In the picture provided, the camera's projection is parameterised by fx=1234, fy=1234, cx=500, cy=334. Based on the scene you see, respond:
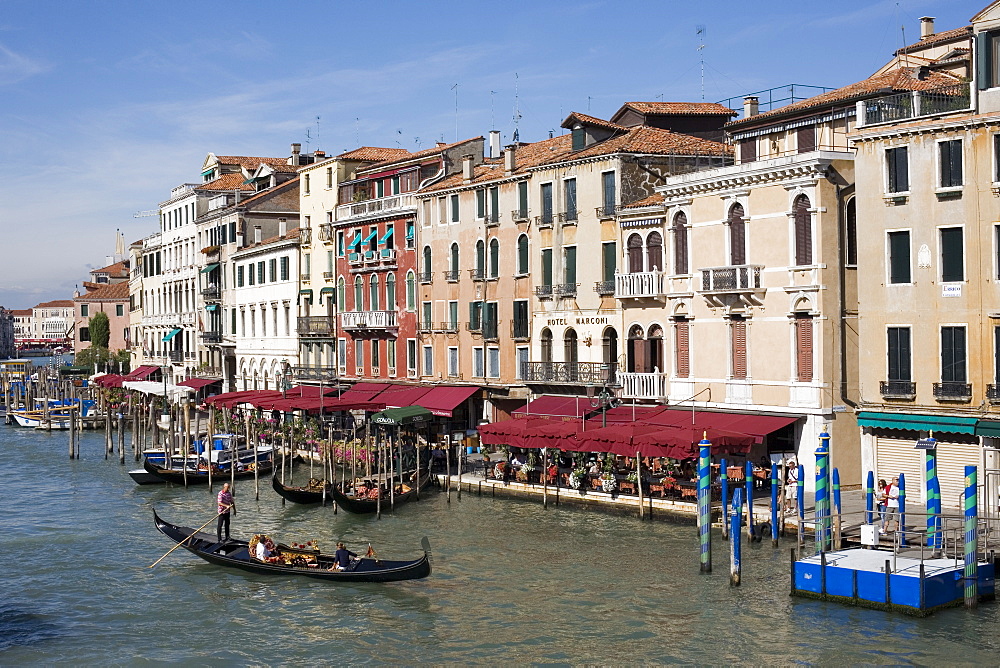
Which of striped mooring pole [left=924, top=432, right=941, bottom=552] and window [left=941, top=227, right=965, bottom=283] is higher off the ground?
window [left=941, top=227, right=965, bottom=283]

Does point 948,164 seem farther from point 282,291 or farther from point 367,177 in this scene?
point 282,291

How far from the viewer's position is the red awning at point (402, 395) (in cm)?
4306

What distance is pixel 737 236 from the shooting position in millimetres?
31844

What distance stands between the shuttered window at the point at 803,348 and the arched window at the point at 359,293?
74.8 feet

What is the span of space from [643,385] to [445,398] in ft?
29.8

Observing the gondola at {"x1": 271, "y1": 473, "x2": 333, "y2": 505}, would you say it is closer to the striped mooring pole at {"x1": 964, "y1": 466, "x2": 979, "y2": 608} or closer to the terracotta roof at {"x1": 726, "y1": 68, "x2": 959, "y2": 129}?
the terracotta roof at {"x1": 726, "y1": 68, "x2": 959, "y2": 129}

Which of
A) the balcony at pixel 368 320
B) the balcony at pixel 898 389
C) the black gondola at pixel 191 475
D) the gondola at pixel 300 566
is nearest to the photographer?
the gondola at pixel 300 566

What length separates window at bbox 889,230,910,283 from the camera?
27.6 meters

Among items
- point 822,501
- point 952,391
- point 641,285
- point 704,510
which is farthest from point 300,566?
point 952,391

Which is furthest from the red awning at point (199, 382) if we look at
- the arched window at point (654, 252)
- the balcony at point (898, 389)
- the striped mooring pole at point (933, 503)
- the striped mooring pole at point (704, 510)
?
the striped mooring pole at point (933, 503)

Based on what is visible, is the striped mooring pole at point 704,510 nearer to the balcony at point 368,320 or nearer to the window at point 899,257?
the window at point 899,257

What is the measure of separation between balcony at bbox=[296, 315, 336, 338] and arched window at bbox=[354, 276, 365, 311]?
2307 mm

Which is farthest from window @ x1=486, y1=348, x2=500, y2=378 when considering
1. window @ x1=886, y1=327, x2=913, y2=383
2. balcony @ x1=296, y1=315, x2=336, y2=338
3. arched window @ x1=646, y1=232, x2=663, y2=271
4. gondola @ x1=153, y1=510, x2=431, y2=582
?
window @ x1=886, y1=327, x2=913, y2=383

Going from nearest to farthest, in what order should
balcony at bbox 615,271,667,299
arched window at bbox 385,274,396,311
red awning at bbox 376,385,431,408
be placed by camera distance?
balcony at bbox 615,271,667,299 < red awning at bbox 376,385,431,408 < arched window at bbox 385,274,396,311
